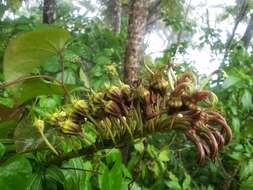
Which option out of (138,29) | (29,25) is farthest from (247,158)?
(29,25)

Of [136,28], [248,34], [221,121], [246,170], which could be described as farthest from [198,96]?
[248,34]

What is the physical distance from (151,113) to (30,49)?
0.24 metres

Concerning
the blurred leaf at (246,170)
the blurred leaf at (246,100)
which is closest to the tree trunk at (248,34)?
the blurred leaf at (246,100)

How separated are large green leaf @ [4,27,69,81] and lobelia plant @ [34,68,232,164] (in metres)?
0.11

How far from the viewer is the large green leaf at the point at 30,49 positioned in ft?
2.46

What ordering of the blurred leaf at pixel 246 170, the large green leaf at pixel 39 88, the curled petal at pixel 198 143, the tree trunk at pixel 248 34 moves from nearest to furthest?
the curled petal at pixel 198 143 → the large green leaf at pixel 39 88 → the blurred leaf at pixel 246 170 → the tree trunk at pixel 248 34

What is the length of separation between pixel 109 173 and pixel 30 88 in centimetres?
21

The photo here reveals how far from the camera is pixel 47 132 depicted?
0.76m

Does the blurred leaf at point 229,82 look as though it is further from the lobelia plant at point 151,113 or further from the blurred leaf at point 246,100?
the lobelia plant at point 151,113

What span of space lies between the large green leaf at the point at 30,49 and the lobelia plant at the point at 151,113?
0.11 metres

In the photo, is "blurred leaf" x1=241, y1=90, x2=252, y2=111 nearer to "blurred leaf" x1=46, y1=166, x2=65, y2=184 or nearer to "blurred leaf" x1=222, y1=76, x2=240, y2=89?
"blurred leaf" x1=222, y1=76, x2=240, y2=89

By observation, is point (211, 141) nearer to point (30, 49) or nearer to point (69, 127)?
point (69, 127)

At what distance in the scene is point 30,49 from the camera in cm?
77

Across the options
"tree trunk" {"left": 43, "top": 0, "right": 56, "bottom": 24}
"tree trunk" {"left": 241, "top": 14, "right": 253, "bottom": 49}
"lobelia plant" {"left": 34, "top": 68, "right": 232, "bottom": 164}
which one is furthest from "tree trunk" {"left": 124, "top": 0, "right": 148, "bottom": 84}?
"tree trunk" {"left": 241, "top": 14, "right": 253, "bottom": 49}
